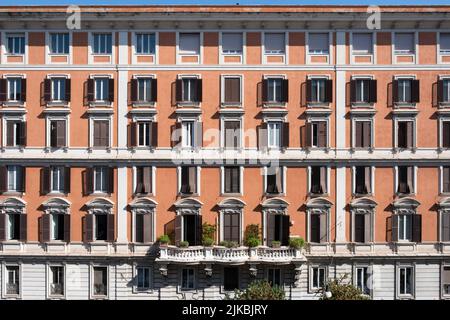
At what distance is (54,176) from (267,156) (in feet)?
30.4

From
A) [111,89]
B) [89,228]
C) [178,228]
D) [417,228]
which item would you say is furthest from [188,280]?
[417,228]

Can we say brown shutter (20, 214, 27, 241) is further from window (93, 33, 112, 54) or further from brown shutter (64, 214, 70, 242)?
window (93, 33, 112, 54)

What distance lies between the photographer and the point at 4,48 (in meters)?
21.2

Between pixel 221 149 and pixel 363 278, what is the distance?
8.22m

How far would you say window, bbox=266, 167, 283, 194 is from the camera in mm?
20969

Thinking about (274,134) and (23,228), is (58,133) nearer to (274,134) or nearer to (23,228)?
(23,228)

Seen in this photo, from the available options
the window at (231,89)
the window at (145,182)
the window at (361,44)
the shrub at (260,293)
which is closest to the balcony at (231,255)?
the shrub at (260,293)

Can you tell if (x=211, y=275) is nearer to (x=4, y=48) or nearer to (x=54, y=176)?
(x=54, y=176)

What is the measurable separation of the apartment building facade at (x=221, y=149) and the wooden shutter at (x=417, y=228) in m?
0.06

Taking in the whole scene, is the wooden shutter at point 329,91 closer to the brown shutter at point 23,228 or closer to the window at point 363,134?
the window at point 363,134

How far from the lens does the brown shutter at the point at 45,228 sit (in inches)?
832

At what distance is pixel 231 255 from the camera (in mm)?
20172
